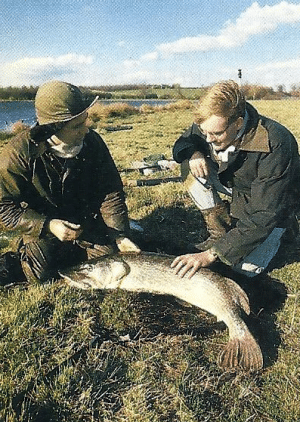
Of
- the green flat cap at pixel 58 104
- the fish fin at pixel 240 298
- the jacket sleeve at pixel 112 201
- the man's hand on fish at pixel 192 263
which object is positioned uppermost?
the green flat cap at pixel 58 104

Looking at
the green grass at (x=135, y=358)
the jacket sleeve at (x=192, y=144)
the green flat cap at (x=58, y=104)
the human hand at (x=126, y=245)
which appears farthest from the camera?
the jacket sleeve at (x=192, y=144)

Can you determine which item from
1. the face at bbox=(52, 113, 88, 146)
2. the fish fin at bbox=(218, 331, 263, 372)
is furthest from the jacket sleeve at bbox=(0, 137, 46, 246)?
the fish fin at bbox=(218, 331, 263, 372)

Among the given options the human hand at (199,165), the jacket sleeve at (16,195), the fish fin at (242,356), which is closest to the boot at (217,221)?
the human hand at (199,165)

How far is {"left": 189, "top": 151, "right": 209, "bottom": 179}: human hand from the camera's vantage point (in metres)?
3.78

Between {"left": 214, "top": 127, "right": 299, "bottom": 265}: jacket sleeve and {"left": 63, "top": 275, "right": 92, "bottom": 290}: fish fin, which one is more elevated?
{"left": 214, "top": 127, "right": 299, "bottom": 265}: jacket sleeve

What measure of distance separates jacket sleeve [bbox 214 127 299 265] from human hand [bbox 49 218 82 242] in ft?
3.54

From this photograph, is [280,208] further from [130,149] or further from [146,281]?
[130,149]

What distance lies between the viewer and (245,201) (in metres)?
3.67

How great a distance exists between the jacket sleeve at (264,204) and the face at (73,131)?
1.34 metres

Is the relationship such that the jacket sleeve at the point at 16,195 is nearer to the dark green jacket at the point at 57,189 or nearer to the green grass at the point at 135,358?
the dark green jacket at the point at 57,189

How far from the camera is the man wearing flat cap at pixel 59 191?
308 centimetres

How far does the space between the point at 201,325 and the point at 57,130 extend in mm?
1800

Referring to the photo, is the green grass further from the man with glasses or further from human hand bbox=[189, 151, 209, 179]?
human hand bbox=[189, 151, 209, 179]

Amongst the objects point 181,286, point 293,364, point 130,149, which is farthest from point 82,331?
point 130,149
